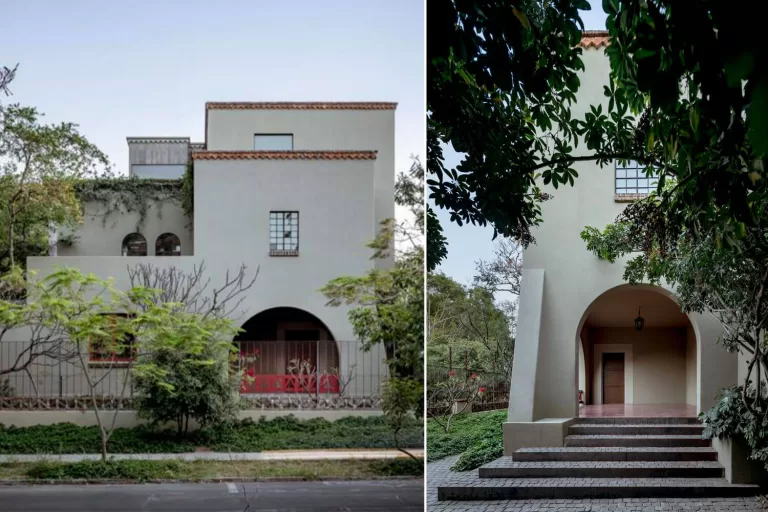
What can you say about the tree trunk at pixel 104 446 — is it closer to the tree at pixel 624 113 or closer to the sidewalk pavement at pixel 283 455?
the sidewalk pavement at pixel 283 455

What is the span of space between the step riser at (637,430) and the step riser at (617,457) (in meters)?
0.08

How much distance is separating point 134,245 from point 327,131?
4.01 feet

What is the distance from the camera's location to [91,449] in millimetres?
4277

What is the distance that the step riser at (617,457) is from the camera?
2.44 metres

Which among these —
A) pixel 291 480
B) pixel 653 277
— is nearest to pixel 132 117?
pixel 291 480

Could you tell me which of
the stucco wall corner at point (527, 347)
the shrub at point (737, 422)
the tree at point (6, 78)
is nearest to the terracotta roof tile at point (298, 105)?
the tree at point (6, 78)

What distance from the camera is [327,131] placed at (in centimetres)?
448

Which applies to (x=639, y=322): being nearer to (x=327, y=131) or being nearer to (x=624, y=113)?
(x=624, y=113)

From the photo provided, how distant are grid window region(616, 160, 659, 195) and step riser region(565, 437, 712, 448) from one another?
792 millimetres

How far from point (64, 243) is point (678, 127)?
321 cm

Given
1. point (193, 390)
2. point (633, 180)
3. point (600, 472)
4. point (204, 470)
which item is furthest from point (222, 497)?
point (633, 180)

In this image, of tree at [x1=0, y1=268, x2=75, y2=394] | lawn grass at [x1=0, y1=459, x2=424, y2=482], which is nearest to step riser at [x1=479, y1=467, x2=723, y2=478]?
lawn grass at [x1=0, y1=459, x2=424, y2=482]

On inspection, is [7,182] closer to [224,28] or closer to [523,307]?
[224,28]

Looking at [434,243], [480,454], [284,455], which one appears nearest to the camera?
[480,454]
